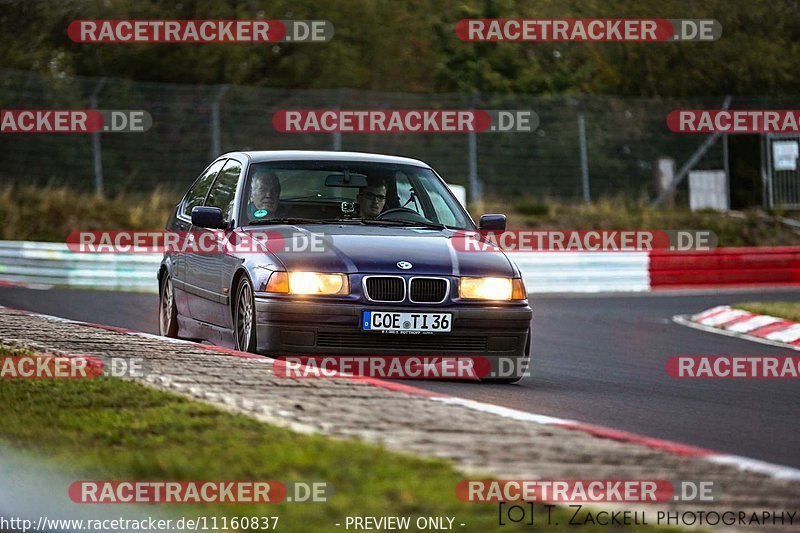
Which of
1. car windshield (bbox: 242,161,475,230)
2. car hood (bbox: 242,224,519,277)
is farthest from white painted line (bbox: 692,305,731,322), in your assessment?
car hood (bbox: 242,224,519,277)

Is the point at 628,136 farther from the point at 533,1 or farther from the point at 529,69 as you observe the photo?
the point at 533,1

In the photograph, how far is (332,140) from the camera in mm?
26781

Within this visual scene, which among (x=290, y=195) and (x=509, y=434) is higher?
(x=290, y=195)

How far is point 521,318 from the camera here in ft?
31.1

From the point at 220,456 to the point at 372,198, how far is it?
521cm

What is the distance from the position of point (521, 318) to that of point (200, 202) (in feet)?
10.0

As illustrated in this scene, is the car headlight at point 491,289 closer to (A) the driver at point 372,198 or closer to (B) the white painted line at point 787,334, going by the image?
(A) the driver at point 372,198

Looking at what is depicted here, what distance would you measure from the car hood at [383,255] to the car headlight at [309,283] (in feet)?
0.13

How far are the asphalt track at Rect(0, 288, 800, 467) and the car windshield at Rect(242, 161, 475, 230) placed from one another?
51.9 inches

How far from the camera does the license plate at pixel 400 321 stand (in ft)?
29.9

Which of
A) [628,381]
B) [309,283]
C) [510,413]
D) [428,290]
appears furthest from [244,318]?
[510,413]

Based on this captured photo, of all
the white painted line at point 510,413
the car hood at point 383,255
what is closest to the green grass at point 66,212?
the car hood at point 383,255

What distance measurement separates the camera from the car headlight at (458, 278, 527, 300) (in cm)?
927

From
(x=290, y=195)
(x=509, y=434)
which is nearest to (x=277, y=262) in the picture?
(x=290, y=195)
